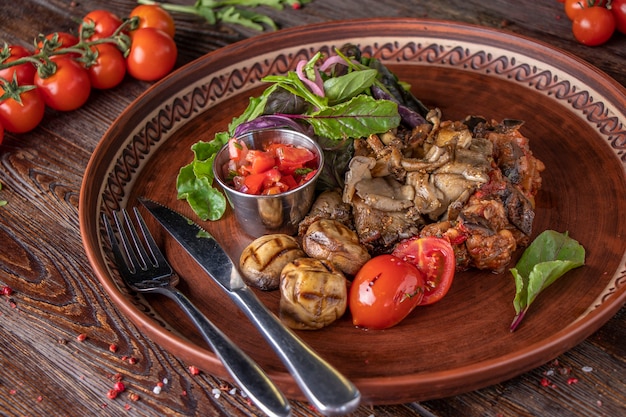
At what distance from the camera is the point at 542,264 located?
140 inches

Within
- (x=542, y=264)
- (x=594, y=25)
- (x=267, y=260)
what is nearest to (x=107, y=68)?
(x=267, y=260)

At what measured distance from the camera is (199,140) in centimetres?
512

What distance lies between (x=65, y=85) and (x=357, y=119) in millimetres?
2572

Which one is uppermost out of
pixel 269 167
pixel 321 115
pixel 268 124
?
pixel 321 115

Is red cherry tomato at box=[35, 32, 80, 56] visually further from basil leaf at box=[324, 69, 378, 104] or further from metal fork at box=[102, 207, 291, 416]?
basil leaf at box=[324, 69, 378, 104]

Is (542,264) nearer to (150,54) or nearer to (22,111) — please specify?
(150,54)

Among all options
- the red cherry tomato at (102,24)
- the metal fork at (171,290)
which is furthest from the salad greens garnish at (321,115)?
the red cherry tomato at (102,24)

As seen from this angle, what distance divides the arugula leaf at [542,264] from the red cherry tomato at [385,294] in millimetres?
544

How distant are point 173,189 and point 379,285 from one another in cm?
190

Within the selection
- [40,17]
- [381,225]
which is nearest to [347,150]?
[381,225]

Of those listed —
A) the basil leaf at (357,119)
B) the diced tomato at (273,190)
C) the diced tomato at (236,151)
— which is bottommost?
the diced tomato at (273,190)

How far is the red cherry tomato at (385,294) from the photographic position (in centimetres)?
351

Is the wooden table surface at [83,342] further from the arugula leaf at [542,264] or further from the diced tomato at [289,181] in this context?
the diced tomato at [289,181]

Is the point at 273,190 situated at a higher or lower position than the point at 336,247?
higher
